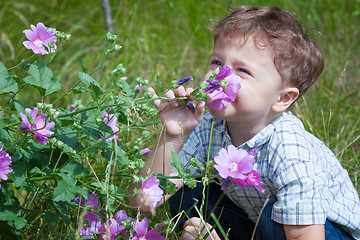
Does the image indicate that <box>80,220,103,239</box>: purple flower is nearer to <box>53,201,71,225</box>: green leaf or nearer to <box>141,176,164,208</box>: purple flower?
<box>53,201,71,225</box>: green leaf

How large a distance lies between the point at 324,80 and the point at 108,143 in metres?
1.59

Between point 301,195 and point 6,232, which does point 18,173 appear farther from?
point 301,195

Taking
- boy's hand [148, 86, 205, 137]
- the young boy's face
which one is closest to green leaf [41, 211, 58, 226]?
boy's hand [148, 86, 205, 137]

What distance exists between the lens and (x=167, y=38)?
326cm

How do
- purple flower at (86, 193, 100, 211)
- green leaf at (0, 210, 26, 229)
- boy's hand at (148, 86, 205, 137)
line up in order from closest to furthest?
green leaf at (0, 210, 26, 229) → purple flower at (86, 193, 100, 211) → boy's hand at (148, 86, 205, 137)

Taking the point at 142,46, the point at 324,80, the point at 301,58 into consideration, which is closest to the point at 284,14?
the point at 301,58

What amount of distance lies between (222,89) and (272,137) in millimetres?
317

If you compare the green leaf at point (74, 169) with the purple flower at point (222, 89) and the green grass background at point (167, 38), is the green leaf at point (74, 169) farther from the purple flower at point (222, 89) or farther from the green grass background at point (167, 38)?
the green grass background at point (167, 38)

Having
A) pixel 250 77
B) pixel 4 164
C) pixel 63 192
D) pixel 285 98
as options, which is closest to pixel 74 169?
pixel 63 192

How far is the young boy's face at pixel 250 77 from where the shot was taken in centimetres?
152

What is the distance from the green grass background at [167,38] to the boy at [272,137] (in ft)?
2.32

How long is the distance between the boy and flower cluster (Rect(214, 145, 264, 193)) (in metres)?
0.22

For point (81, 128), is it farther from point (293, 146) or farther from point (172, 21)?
point (172, 21)

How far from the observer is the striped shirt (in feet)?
4.75
